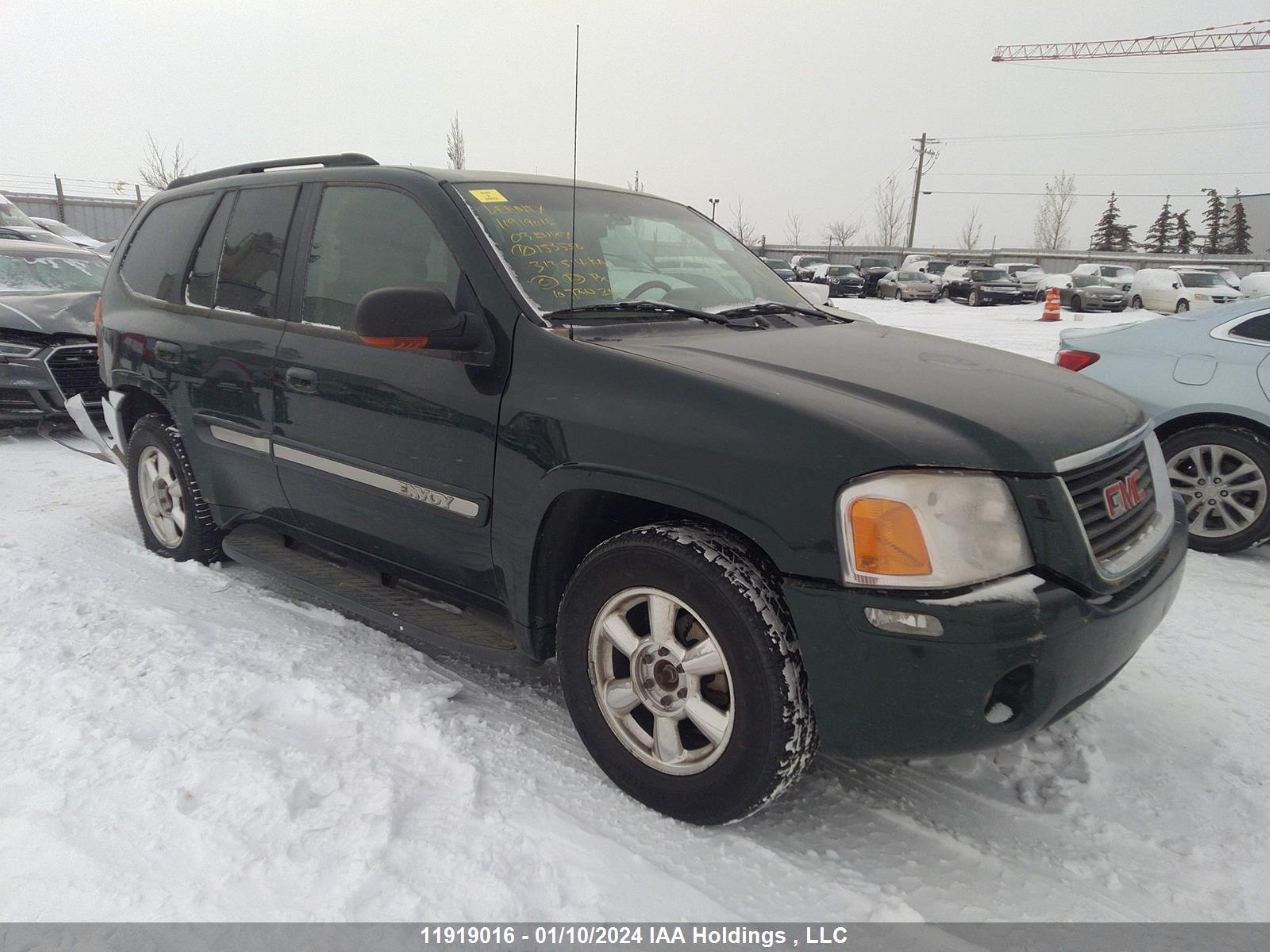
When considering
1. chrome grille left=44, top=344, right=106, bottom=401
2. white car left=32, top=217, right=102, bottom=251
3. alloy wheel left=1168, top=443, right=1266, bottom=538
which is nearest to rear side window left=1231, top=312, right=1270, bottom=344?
alloy wheel left=1168, top=443, right=1266, bottom=538

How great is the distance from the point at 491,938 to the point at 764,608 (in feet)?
3.22

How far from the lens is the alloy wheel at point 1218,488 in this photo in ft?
14.8

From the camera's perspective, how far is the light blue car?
4.51 metres

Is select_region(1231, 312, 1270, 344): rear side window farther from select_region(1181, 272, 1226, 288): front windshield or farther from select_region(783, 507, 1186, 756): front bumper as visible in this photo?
select_region(1181, 272, 1226, 288): front windshield

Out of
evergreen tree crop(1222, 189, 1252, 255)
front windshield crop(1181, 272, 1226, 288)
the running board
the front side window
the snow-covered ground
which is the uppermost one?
evergreen tree crop(1222, 189, 1252, 255)

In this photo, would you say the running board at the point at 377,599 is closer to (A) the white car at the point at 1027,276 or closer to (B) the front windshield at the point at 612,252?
(B) the front windshield at the point at 612,252

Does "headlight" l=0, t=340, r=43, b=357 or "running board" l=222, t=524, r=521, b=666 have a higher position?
"headlight" l=0, t=340, r=43, b=357

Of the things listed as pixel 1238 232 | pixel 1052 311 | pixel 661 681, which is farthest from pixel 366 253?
pixel 1238 232

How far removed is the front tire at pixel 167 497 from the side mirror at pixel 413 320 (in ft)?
6.46

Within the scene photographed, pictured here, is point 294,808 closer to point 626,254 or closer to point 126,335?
point 626,254

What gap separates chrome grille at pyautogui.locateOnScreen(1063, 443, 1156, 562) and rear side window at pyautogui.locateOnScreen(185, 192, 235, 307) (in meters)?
3.42

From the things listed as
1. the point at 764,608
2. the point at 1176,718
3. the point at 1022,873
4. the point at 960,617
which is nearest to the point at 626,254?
the point at 764,608

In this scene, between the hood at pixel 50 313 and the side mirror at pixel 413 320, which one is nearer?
the side mirror at pixel 413 320

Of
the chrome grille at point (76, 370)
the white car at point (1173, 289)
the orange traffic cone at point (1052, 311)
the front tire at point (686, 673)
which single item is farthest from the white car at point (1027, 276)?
the front tire at point (686, 673)
